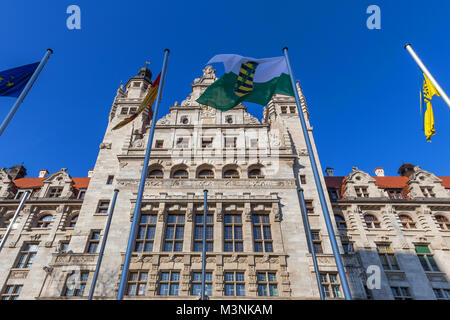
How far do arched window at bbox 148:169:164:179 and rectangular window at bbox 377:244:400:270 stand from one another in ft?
67.1

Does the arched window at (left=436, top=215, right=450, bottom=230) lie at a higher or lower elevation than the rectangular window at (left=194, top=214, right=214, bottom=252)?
higher

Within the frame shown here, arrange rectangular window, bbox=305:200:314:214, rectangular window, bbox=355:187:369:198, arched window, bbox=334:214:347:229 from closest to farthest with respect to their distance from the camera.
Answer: rectangular window, bbox=305:200:314:214
arched window, bbox=334:214:347:229
rectangular window, bbox=355:187:369:198

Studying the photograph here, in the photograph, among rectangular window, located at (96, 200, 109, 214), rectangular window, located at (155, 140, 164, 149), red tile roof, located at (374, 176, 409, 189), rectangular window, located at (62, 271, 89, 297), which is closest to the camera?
rectangular window, located at (62, 271, 89, 297)

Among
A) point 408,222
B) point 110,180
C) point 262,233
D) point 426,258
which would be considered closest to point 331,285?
point 262,233

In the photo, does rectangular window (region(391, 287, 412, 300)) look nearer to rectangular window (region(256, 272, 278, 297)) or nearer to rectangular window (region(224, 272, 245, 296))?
rectangular window (region(256, 272, 278, 297))

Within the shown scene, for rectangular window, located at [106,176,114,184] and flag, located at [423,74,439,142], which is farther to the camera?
rectangular window, located at [106,176,114,184]

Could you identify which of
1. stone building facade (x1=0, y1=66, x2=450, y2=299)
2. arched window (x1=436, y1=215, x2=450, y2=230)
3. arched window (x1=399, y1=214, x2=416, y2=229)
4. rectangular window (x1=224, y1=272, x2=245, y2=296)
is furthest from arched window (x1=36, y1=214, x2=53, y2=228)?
arched window (x1=436, y1=215, x2=450, y2=230)

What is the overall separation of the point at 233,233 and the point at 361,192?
15.3 metres

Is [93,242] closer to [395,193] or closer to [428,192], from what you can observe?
[395,193]

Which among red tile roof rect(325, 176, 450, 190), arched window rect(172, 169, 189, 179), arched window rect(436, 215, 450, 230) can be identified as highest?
red tile roof rect(325, 176, 450, 190)

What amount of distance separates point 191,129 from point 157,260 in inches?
571

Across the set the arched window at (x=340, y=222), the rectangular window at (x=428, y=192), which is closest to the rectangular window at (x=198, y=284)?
the arched window at (x=340, y=222)

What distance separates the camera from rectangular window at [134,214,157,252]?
23078mm

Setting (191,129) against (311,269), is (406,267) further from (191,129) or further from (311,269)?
A: (191,129)
